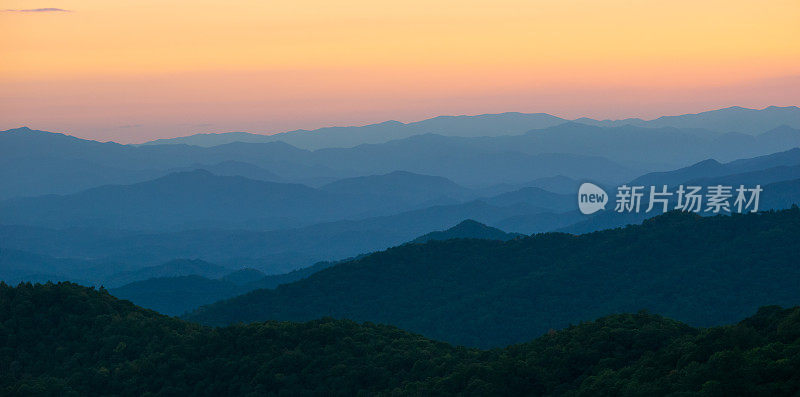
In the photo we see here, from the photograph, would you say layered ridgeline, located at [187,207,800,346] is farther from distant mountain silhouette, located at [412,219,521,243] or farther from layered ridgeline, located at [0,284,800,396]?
distant mountain silhouette, located at [412,219,521,243]

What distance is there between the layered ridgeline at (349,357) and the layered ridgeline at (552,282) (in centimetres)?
3943

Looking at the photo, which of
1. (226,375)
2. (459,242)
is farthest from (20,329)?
(459,242)

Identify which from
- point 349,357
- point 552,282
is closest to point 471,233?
point 552,282

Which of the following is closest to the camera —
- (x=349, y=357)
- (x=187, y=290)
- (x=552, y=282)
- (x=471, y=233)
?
(x=349, y=357)

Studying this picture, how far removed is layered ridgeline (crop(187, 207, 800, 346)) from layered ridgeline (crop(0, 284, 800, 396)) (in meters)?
39.4

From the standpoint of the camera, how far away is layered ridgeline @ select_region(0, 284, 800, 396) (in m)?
33.5

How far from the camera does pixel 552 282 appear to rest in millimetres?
99438

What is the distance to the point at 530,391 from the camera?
3978 centimetres

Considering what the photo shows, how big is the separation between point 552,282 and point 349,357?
54.2 m

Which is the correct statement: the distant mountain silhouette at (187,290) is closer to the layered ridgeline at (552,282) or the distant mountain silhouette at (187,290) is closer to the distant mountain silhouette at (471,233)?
the distant mountain silhouette at (471,233)

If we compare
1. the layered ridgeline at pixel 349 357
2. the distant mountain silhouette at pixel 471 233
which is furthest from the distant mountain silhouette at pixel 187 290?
the layered ridgeline at pixel 349 357

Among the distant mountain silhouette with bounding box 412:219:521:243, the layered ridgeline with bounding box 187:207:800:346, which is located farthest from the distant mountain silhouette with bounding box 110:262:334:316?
the layered ridgeline with bounding box 187:207:800:346

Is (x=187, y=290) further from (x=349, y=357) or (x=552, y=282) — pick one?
(x=349, y=357)

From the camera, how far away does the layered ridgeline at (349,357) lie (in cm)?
3353
